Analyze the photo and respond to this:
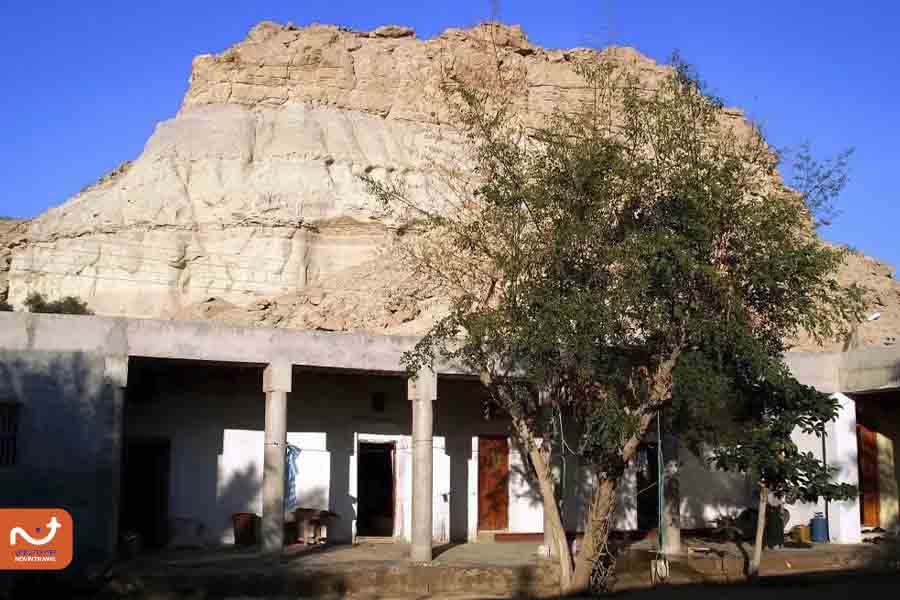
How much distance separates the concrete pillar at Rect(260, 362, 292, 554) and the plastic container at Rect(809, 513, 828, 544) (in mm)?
10967

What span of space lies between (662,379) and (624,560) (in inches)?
177

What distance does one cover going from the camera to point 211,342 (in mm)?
17828

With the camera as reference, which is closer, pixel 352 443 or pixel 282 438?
pixel 282 438

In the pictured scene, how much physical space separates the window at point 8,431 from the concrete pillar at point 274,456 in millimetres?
3991

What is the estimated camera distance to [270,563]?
16938 millimetres

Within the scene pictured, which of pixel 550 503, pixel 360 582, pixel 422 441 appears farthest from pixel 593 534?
pixel 422 441

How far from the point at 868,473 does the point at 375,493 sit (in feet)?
35.2

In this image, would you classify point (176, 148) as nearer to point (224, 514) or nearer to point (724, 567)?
point (224, 514)

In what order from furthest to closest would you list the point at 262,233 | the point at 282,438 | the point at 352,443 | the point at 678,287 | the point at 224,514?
the point at 262,233 → the point at 352,443 → the point at 224,514 → the point at 282,438 → the point at 678,287

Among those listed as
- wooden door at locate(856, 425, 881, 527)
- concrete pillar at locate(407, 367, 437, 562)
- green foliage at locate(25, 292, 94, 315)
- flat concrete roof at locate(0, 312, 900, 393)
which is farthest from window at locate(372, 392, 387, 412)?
green foliage at locate(25, 292, 94, 315)

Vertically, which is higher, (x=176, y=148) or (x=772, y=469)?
(x=176, y=148)

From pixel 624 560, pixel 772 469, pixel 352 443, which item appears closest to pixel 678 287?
pixel 772 469

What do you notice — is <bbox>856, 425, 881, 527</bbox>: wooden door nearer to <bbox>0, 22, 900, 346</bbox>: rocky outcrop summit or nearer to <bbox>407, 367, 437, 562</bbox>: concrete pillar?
<bbox>407, 367, 437, 562</bbox>: concrete pillar

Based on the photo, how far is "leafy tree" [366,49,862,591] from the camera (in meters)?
14.2
